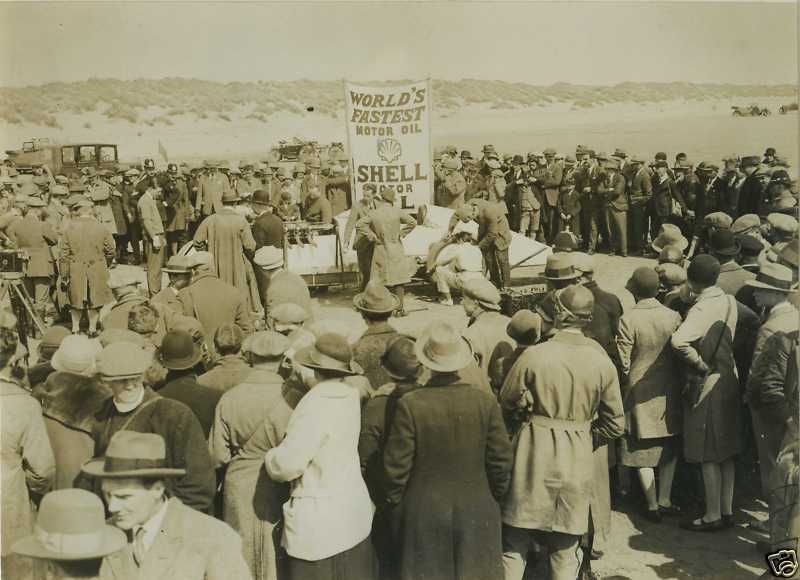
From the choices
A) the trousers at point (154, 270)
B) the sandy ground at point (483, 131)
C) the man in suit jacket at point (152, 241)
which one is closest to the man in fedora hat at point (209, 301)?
the man in suit jacket at point (152, 241)

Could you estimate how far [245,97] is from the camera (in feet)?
98.7

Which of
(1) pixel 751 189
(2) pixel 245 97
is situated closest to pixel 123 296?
(1) pixel 751 189

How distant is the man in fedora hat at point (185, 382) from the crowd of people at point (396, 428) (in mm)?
13

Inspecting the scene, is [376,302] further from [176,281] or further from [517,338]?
[176,281]

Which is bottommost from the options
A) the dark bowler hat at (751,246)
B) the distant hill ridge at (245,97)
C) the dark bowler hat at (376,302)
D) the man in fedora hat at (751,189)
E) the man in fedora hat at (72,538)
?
the man in fedora hat at (72,538)

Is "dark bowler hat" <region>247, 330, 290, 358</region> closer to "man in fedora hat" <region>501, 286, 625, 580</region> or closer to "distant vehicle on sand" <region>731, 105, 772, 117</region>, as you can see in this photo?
"man in fedora hat" <region>501, 286, 625, 580</region>

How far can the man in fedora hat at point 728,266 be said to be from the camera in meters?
6.15

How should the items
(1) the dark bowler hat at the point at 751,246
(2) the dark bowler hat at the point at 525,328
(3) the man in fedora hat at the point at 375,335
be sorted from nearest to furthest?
(2) the dark bowler hat at the point at 525,328 < (3) the man in fedora hat at the point at 375,335 < (1) the dark bowler hat at the point at 751,246

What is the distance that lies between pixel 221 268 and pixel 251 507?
5.23 metres

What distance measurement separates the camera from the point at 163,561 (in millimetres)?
3010

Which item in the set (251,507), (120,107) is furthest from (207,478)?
(120,107)

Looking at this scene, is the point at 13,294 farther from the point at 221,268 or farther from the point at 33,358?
the point at 221,268

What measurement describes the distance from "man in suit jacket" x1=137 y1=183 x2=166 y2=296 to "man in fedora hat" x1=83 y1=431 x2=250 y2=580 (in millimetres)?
9379

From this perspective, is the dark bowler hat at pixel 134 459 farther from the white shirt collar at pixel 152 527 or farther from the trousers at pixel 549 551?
the trousers at pixel 549 551
